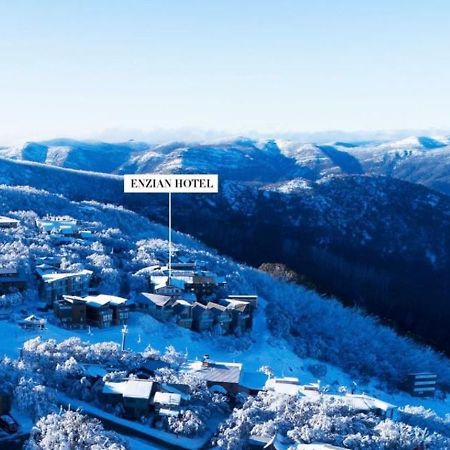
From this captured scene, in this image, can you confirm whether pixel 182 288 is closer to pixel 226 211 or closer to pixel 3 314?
pixel 3 314

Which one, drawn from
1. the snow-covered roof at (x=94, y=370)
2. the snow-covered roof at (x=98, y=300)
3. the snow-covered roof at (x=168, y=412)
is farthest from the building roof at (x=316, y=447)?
the snow-covered roof at (x=98, y=300)

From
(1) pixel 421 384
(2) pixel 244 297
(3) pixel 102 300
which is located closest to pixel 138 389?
(3) pixel 102 300

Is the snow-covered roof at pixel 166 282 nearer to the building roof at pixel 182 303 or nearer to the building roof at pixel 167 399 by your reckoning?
the building roof at pixel 182 303

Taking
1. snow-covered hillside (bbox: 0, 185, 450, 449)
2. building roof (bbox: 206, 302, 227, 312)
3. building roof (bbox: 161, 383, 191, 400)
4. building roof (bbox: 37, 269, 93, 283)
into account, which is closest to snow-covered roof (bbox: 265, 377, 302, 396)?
snow-covered hillside (bbox: 0, 185, 450, 449)

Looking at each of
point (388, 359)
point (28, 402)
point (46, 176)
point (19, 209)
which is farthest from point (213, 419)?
point (46, 176)

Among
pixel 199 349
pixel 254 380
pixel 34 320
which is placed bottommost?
pixel 199 349

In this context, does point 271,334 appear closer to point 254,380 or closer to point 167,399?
point 254,380
